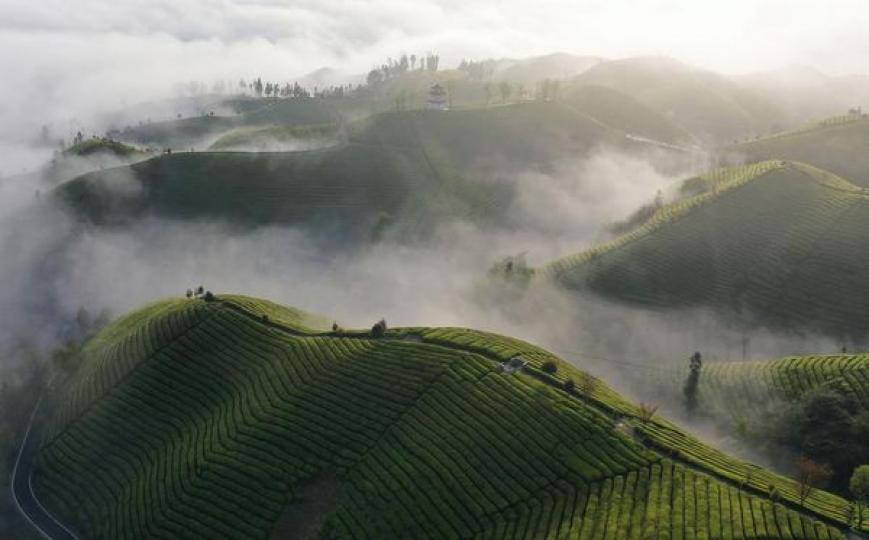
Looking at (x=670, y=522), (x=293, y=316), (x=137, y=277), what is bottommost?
(x=137, y=277)

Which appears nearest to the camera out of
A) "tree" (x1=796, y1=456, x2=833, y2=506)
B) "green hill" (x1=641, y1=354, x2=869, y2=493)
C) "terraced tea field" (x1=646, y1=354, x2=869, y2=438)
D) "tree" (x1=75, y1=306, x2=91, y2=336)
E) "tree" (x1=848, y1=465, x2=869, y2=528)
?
"tree" (x1=796, y1=456, x2=833, y2=506)

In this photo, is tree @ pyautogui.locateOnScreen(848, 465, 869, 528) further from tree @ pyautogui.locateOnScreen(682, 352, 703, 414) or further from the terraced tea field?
tree @ pyautogui.locateOnScreen(682, 352, 703, 414)

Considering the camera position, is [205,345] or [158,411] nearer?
[158,411]

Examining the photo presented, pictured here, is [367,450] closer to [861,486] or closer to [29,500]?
[861,486]

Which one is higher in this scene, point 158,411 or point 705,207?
point 705,207

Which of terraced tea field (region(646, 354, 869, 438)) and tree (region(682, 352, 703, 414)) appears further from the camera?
tree (region(682, 352, 703, 414))

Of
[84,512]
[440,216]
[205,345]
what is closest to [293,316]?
[205,345]

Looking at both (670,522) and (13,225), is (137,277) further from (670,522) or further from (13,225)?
(670,522)

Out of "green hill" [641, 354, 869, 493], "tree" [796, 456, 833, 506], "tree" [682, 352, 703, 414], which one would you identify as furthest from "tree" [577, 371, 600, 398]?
"green hill" [641, 354, 869, 493]
